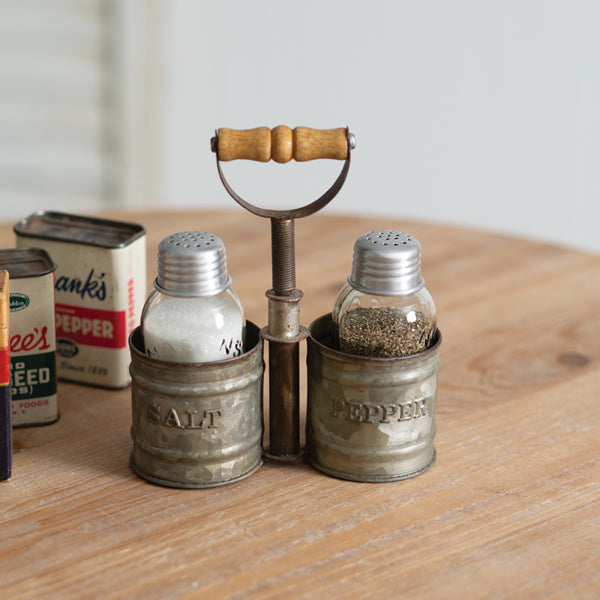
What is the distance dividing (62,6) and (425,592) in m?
2.18

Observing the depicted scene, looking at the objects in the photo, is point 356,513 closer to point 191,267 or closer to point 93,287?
point 191,267

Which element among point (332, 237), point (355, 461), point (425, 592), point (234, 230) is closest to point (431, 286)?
point (332, 237)

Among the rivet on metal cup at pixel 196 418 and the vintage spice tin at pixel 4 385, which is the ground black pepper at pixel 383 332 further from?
the vintage spice tin at pixel 4 385

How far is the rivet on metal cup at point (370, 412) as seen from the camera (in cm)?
81

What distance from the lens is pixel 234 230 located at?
4.92 feet

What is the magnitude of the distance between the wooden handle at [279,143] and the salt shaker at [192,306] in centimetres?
8

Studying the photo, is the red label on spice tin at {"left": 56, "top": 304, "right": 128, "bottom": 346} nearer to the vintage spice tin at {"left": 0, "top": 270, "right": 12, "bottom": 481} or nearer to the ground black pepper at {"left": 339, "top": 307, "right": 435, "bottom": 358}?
the vintage spice tin at {"left": 0, "top": 270, "right": 12, "bottom": 481}

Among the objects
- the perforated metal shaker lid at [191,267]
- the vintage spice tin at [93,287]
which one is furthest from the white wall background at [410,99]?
the perforated metal shaker lid at [191,267]

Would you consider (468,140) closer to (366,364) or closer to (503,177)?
(503,177)

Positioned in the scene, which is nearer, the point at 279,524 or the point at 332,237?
the point at 279,524

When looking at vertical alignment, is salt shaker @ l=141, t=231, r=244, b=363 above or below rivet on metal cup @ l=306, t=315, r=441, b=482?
above

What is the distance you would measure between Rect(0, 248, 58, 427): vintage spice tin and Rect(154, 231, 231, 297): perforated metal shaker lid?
18 cm

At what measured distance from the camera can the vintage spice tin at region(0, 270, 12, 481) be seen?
79 cm

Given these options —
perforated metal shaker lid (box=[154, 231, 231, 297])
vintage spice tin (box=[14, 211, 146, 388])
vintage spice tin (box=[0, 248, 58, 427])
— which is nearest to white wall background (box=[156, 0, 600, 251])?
vintage spice tin (box=[14, 211, 146, 388])
